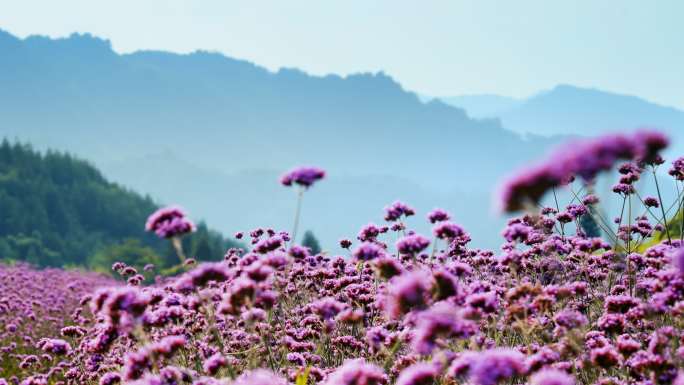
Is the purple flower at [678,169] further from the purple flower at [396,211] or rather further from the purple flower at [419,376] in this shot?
the purple flower at [419,376]

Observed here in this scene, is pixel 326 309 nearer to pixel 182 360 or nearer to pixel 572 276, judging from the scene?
pixel 182 360

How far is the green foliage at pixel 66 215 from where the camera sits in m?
85.5

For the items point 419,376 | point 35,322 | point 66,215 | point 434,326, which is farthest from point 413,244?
point 66,215

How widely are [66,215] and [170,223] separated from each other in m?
106

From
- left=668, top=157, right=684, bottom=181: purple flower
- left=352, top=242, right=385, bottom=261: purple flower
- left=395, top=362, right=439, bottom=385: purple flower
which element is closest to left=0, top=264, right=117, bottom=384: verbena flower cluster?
left=352, top=242, right=385, bottom=261: purple flower

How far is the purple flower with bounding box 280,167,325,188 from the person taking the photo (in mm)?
4914

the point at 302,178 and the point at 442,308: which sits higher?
the point at 302,178

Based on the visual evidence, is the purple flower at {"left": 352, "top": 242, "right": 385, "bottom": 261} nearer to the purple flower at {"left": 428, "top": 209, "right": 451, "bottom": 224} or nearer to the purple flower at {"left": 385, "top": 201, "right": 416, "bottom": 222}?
the purple flower at {"left": 428, "top": 209, "right": 451, "bottom": 224}

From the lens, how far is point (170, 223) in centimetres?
445

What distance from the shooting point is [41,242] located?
89062mm

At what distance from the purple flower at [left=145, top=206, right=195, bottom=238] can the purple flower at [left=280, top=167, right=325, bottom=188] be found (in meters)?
0.86

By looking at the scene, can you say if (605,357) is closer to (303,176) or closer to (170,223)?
(303,176)

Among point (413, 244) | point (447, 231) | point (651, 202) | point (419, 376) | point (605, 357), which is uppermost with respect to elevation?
point (651, 202)

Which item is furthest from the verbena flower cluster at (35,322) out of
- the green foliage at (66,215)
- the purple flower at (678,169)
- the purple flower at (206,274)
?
the green foliage at (66,215)
